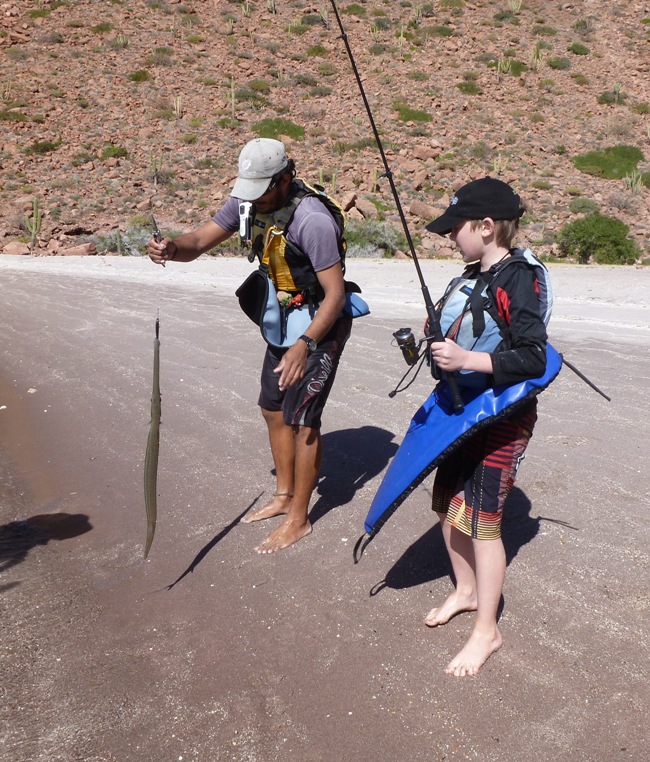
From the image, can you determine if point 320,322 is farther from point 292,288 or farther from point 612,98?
point 612,98

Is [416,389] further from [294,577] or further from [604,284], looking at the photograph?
[604,284]

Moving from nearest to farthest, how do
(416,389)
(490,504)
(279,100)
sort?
(490,504), (416,389), (279,100)

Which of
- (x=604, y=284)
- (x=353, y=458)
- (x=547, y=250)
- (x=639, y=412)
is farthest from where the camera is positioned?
(x=547, y=250)

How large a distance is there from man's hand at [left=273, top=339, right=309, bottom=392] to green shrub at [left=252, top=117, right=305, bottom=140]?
2976cm

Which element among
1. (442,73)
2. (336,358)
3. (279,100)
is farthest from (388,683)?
(442,73)

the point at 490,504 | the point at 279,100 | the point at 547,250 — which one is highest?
the point at 279,100

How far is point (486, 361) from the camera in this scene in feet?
7.91

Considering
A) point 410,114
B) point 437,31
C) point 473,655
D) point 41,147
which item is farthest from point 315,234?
point 437,31

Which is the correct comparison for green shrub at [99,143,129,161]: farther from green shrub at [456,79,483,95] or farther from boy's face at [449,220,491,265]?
boy's face at [449,220,491,265]

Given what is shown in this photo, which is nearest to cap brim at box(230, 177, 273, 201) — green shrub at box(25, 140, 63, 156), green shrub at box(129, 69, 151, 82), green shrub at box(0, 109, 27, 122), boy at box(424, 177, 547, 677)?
boy at box(424, 177, 547, 677)

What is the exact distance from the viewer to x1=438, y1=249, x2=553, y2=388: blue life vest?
96.3 inches

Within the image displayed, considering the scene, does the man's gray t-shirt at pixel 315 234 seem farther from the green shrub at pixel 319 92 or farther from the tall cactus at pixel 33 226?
the green shrub at pixel 319 92

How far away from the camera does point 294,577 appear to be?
3395 millimetres

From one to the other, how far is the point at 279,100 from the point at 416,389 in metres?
31.3
